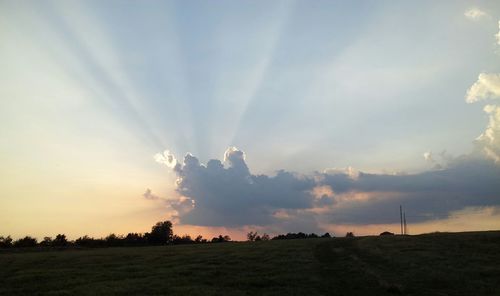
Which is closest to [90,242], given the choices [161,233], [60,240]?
[60,240]

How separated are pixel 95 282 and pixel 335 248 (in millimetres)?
35062

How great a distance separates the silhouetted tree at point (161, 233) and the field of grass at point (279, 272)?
71.4m

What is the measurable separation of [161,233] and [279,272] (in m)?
98.6

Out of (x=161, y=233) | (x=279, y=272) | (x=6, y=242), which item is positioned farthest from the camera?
(x=161, y=233)

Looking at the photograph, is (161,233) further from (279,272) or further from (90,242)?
(279,272)

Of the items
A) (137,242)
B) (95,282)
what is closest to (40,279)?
(95,282)

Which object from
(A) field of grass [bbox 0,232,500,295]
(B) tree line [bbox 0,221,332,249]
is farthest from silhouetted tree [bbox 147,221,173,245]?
(A) field of grass [bbox 0,232,500,295]

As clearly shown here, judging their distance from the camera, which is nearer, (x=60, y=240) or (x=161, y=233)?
(x=60, y=240)

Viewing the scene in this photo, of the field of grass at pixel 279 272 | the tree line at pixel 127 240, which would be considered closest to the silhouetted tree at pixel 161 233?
the tree line at pixel 127 240

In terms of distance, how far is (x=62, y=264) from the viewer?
54.7 meters

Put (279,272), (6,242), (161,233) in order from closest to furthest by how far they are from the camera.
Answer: (279,272), (6,242), (161,233)

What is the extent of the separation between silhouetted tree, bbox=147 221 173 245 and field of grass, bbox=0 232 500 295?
71.4m

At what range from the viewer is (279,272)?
44.1 m

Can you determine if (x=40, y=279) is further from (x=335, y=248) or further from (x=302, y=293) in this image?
(x=335, y=248)
